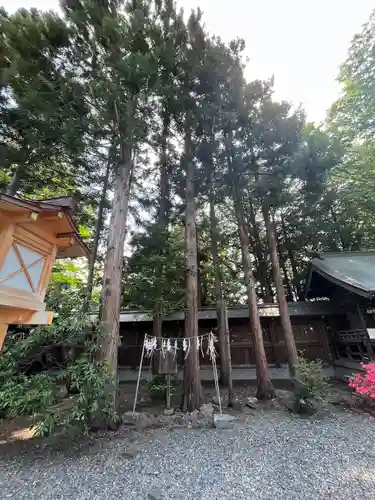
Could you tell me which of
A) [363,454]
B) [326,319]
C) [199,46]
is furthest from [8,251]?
[326,319]

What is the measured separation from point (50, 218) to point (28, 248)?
606mm

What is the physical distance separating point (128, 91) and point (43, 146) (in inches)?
134

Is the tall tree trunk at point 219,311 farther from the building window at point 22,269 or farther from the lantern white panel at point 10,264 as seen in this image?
the lantern white panel at point 10,264

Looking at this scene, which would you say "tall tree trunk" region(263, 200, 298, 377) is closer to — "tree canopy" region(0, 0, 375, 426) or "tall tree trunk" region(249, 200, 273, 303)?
"tree canopy" region(0, 0, 375, 426)

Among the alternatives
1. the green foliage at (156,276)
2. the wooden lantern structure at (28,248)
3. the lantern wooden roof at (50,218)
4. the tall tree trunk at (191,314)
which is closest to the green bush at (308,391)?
the tall tree trunk at (191,314)

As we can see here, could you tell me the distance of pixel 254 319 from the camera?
683 centimetres

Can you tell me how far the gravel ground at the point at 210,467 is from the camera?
2.69m

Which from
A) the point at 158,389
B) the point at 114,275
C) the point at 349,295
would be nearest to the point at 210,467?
the point at 158,389

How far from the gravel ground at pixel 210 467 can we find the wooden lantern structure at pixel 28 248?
84.0 inches

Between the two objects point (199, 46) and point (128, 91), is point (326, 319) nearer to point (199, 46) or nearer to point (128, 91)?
point (128, 91)

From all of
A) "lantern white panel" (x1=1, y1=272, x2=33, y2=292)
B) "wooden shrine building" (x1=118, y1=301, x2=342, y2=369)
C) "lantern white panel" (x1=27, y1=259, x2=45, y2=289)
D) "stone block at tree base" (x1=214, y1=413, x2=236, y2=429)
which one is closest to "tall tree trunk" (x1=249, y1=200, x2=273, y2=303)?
"wooden shrine building" (x1=118, y1=301, x2=342, y2=369)

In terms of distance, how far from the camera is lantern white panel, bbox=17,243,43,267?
11.1 feet

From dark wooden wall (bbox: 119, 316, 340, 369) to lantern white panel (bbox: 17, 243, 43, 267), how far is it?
7.13 metres

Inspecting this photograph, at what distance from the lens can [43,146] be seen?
22.3ft
